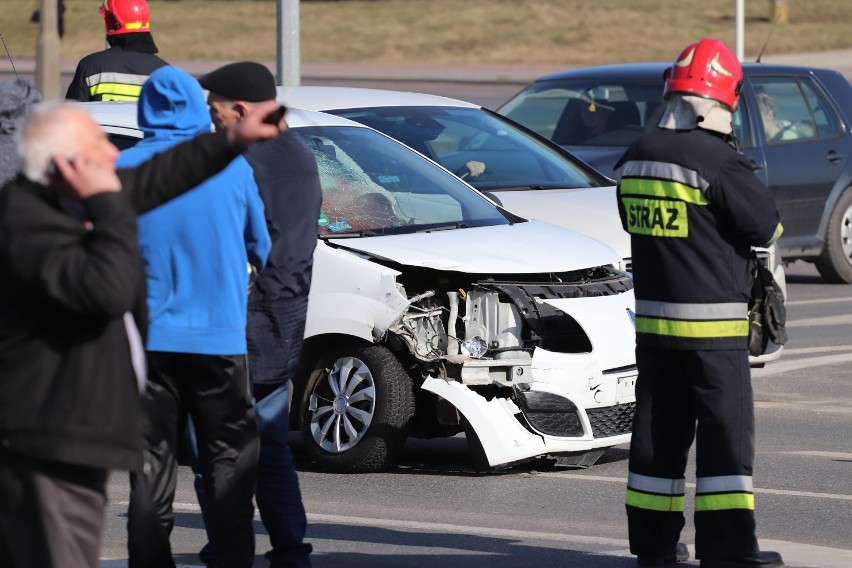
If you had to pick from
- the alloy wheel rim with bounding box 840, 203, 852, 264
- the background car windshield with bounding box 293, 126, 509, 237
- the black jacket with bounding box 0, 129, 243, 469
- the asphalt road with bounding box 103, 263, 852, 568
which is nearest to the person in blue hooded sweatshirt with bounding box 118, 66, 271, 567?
the asphalt road with bounding box 103, 263, 852, 568

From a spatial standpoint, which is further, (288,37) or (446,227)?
(288,37)

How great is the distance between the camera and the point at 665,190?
5645 mm

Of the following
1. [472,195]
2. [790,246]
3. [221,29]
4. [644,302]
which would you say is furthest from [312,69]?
[644,302]

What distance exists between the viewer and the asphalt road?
613 cm

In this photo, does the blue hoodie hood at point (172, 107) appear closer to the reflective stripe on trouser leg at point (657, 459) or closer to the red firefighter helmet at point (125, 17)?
the reflective stripe on trouser leg at point (657, 459)

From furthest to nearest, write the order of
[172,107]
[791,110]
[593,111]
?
[791,110] → [593,111] → [172,107]

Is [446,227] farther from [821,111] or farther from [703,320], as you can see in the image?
[821,111]

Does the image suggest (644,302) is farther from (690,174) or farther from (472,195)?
(472,195)

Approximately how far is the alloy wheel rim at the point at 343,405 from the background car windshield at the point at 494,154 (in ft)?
9.12

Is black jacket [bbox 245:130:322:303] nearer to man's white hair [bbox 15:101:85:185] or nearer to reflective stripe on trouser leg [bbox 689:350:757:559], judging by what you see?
reflective stripe on trouser leg [bbox 689:350:757:559]

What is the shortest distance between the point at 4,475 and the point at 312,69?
3808 cm

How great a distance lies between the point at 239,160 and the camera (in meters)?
5.16

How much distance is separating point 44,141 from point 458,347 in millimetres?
3853

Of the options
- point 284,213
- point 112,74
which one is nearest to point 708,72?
point 284,213
